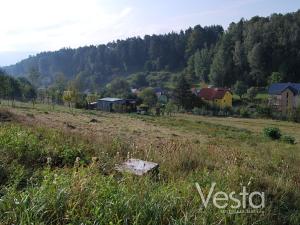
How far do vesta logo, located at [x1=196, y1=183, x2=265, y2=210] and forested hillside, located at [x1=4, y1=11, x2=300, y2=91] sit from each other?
316 feet

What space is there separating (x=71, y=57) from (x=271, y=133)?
170 m

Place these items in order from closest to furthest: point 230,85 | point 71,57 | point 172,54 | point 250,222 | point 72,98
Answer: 1. point 250,222
2. point 72,98
3. point 230,85
4. point 172,54
5. point 71,57

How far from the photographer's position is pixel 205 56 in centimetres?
12419

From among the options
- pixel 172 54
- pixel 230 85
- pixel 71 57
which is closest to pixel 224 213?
pixel 230 85

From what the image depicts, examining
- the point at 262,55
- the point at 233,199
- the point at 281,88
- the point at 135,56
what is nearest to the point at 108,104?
the point at 281,88

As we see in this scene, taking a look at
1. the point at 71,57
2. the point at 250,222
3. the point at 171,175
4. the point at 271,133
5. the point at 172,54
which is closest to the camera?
the point at 250,222

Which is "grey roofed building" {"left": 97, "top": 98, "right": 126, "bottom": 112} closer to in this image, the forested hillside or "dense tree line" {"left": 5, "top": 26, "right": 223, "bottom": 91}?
the forested hillside

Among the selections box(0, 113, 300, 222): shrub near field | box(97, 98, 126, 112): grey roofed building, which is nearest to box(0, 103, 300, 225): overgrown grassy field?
box(0, 113, 300, 222): shrub near field

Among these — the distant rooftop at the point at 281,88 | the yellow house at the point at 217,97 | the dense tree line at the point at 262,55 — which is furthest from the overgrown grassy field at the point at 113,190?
the dense tree line at the point at 262,55

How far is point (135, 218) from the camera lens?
3.80 meters

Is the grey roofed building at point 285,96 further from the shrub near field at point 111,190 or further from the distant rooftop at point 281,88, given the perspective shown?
the shrub near field at point 111,190

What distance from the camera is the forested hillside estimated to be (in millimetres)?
101688

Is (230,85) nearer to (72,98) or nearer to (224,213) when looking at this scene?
(72,98)

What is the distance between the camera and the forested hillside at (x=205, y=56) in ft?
334
